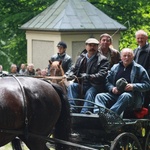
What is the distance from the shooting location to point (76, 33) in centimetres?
1881

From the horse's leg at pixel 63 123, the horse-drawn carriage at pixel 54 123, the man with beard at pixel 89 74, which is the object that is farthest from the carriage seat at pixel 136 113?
the horse's leg at pixel 63 123

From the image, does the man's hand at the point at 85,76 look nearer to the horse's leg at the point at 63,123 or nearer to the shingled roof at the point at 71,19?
the horse's leg at the point at 63,123

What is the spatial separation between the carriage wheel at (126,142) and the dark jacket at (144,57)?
1.39m

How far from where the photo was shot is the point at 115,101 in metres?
9.29

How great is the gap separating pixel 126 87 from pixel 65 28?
383 inches

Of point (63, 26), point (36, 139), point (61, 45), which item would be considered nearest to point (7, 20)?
point (63, 26)

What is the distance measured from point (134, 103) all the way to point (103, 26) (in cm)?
1043

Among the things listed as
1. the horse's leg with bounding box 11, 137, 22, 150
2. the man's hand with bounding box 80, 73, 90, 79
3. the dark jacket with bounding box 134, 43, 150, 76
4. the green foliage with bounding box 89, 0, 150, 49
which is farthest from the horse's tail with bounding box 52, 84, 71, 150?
the green foliage with bounding box 89, 0, 150, 49

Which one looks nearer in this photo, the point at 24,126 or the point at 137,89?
the point at 24,126

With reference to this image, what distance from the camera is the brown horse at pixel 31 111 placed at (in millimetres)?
7539

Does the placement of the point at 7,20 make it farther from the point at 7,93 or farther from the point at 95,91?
the point at 7,93

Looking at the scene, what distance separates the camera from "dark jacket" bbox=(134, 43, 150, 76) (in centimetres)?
991

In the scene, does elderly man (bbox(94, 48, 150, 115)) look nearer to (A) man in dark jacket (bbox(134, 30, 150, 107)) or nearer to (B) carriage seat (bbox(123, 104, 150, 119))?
(B) carriage seat (bbox(123, 104, 150, 119))

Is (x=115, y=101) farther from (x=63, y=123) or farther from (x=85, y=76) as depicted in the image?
(x=63, y=123)
